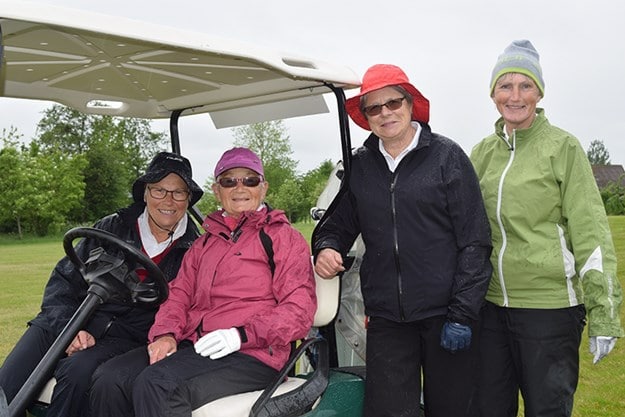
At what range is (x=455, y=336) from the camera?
2.57 m

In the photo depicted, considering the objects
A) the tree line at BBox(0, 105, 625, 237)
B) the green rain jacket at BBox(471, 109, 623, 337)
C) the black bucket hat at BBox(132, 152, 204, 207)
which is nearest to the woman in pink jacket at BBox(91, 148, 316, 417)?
the black bucket hat at BBox(132, 152, 204, 207)

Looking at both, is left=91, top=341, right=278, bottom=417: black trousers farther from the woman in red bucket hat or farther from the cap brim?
the cap brim

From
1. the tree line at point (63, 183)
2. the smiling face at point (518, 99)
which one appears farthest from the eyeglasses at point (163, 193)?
the tree line at point (63, 183)

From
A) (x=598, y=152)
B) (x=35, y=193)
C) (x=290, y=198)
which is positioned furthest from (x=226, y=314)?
(x=598, y=152)

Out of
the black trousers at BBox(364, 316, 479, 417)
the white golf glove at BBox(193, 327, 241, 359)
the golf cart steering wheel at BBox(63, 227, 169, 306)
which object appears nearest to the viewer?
the white golf glove at BBox(193, 327, 241, 359)

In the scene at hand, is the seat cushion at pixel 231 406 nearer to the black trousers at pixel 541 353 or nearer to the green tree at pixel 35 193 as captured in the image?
the black trousers at pixel 541 353

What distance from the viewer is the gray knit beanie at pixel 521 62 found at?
Result: 2.76 meters

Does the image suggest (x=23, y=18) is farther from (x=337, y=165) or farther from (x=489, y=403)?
(x=489, y=403)

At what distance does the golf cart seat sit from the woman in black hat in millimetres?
142

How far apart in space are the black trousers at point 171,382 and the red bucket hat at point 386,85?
110 cm

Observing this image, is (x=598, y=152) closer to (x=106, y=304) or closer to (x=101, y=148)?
(x=101, y=148)

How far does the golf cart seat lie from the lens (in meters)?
2.39

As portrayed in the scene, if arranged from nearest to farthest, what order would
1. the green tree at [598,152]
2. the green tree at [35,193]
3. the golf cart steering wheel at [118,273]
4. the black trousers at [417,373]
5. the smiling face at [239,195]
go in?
the golf cart steering wheel at [118,273] < the black trousers at [417,373] < the smiling face at [239,195] < the green tree at [35,193] < the green tree at [598,152]

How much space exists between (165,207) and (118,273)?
Result: 68cm
